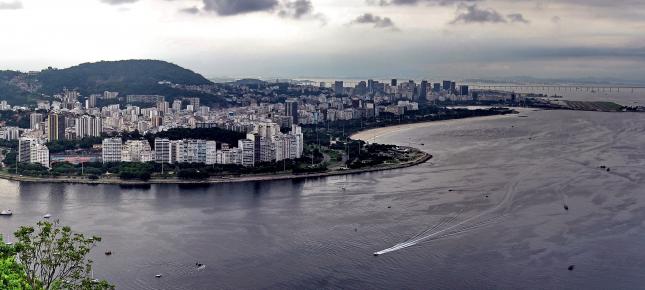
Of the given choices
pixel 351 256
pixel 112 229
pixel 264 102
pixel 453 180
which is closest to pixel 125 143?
pixel 112 229

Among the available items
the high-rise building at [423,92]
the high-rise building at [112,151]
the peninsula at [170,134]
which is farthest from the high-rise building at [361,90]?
the high-rise building at [112,151]

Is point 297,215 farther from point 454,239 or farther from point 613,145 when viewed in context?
point 613,145

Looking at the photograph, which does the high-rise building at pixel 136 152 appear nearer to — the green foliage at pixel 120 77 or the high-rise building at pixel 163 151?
the high-rise building at pixel 163 151

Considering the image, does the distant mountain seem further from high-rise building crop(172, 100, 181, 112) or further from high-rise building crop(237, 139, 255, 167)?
high-rise building crop(237, 139, 255, 167)

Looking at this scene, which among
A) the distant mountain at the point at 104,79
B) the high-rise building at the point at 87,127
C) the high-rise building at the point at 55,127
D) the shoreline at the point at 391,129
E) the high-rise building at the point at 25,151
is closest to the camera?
the high-rise building at the point at 25,151

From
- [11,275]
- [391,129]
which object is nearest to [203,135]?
[391,129]

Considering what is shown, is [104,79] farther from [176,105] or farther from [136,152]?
[136,152]
